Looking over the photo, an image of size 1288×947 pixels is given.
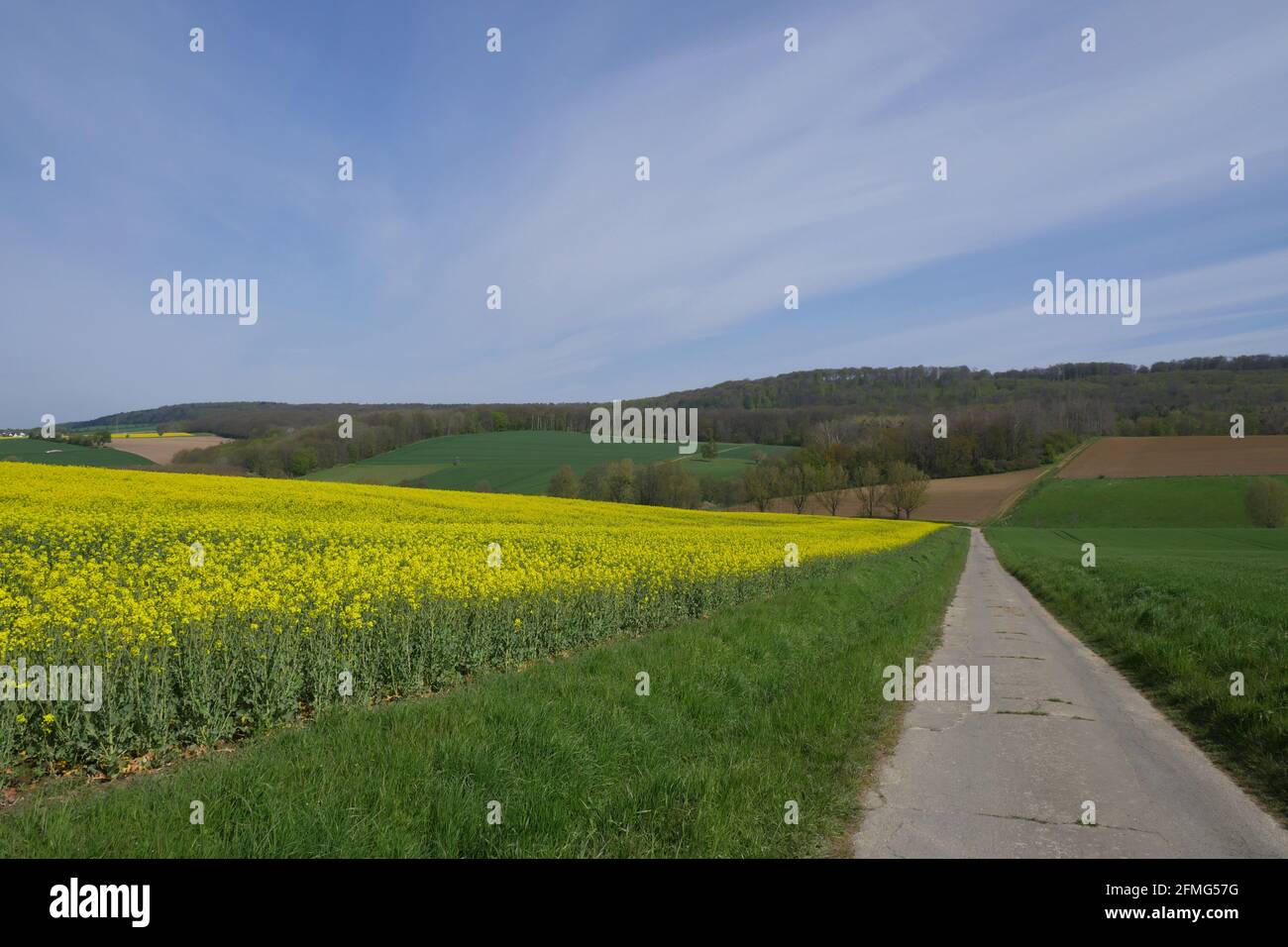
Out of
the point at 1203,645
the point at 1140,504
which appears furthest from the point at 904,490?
the point at 1203,645

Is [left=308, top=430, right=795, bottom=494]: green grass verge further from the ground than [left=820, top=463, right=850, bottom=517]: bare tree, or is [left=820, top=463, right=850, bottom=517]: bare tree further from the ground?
[left=308, top=430, right=795, bottom=494]: green grass verge

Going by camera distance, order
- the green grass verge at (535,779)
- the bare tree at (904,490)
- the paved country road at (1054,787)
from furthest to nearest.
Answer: the bare tree at (904,490)
the paved country road at (1054,787)
the green grass verge at (535,779)

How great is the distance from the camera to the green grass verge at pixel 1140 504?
2547 inches

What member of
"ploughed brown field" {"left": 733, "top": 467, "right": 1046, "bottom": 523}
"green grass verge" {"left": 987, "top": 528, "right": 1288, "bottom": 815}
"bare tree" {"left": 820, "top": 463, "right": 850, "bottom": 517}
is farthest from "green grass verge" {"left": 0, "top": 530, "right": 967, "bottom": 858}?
"bare tree" {"left": 820, "top": 463, "right": 850, "bottom": 517}

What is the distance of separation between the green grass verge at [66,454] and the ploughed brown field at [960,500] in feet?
185

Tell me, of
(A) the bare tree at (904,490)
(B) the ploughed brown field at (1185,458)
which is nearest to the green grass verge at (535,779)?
(A) the bare tree at (904,490)

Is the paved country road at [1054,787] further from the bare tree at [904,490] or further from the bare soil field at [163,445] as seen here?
the bare tree at [904,490]

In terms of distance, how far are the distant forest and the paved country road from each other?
65.0m

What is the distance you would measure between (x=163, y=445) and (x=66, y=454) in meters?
16.1

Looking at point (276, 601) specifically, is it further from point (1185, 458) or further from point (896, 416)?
point (896, 416)

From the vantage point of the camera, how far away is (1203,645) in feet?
31.9

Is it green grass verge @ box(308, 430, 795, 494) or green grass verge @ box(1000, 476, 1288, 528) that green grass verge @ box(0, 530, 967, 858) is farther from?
green grass verge @ box(1000, 476, 1288, 528)

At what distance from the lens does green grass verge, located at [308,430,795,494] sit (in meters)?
72.1
